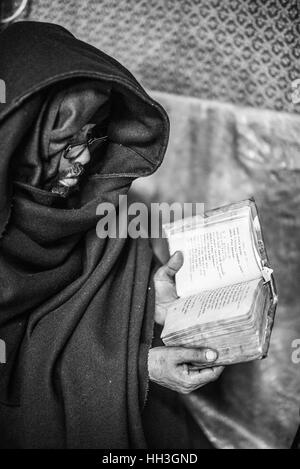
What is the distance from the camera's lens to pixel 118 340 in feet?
4.36

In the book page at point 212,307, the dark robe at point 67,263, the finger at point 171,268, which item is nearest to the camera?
the book page at point 212,307

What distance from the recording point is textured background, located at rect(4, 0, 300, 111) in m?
1.90

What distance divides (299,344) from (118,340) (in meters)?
0.85

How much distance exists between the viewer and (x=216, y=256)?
4.16 feet

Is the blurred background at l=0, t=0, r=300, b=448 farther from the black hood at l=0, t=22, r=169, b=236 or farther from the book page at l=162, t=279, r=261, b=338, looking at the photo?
the book page at l=162, t=279, r=261, b=338

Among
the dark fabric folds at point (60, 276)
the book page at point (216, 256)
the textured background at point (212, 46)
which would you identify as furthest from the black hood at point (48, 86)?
the textured background at point (212, 46)

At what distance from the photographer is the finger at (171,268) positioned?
133cm

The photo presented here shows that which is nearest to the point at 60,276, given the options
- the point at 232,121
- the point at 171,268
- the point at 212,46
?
the point at 171,268

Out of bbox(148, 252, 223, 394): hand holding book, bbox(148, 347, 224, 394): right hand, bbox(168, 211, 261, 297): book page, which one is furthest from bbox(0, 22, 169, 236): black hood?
bbox(148, 347, 224, 394): right hand

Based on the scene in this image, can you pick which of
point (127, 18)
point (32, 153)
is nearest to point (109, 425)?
point (32, 153)

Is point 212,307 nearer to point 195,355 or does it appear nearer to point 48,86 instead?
point 195,355

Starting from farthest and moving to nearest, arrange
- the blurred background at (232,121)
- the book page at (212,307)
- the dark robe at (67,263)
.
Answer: the blurred background at (232,121) → the dark robe at (67,263) → the book page at (212,307)

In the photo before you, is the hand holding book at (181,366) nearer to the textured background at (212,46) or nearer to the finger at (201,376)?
the finger at (201,376)
